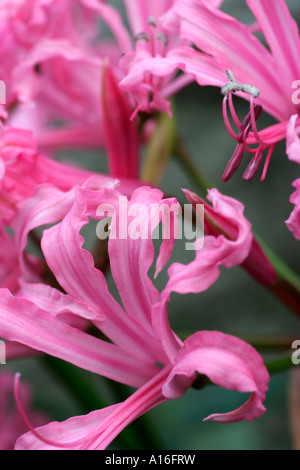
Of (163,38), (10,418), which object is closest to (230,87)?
(163,38)

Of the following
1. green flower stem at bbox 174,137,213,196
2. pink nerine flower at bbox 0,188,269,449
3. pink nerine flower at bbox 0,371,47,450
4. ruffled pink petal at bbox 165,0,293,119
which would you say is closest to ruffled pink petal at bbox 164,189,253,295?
pink nerine flower at bbox 0,188,269,449

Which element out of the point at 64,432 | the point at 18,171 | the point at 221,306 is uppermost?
the point at 18,171

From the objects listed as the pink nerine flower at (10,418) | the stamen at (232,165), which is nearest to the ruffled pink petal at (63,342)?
the stamen at (232,165)

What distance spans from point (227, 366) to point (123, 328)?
9cm

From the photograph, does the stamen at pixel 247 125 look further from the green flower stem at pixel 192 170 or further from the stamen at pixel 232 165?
the green flower stem at pixel 192 170

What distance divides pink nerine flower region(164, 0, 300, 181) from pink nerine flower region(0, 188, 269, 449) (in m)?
0.10

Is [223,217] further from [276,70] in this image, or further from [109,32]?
[109,32]

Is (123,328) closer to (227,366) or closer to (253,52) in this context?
(227,366)

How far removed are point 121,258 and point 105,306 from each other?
39mm

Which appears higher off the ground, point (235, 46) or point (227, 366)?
point (235, 46)

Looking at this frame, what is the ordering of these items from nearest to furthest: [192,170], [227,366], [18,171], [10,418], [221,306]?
[227,366]
[18,171]
[192,170]
[10,418]
[221,306]

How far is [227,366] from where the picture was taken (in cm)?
33

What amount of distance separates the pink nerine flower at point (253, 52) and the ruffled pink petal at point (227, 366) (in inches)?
5.1

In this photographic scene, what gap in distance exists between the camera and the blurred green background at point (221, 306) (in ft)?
2.59
